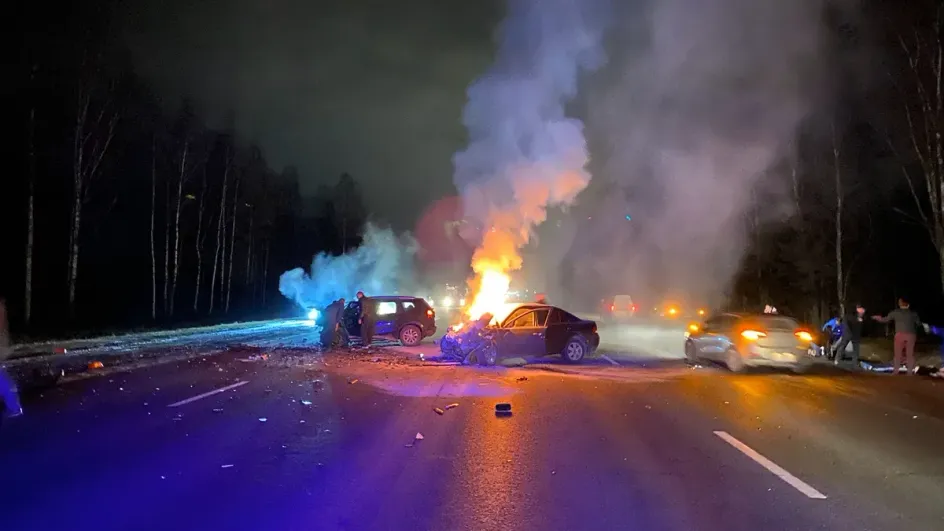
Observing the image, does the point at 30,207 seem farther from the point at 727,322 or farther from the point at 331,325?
the point at 727,322

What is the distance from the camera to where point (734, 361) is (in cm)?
1573

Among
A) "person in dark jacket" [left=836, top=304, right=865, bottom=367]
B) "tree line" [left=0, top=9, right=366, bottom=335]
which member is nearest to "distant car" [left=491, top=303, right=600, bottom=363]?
"person in dark jacket" [left=836, top=304, right=865, bottom=367]

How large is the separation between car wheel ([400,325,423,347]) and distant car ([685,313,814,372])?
383 inches

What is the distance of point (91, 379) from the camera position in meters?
13.6

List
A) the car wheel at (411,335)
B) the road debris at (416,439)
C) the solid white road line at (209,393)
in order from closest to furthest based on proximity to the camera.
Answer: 1. the road debris at (416,439)
2. the solid white road line at (209,393)
3. the car wheel at (411,335)

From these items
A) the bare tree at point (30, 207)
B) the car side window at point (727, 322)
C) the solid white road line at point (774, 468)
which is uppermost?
the bare tree at point (30, 207)

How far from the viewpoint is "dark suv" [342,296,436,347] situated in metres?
22.3

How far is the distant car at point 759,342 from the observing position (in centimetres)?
1517

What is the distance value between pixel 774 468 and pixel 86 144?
31.9 meters

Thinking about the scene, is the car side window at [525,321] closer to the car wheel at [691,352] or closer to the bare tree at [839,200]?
the car wheel at [691,352]

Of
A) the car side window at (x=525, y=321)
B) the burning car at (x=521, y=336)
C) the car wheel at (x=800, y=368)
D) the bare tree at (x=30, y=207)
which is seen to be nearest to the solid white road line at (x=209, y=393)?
the burning car at (x=521, y=336)

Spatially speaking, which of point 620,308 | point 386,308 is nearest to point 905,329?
point 386,308

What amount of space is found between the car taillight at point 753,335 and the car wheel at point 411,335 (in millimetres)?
10849

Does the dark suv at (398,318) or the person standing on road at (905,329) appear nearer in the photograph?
the person standing on road at (905,329)
